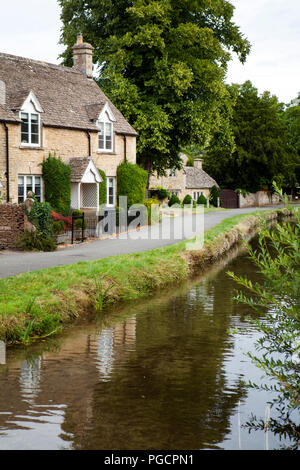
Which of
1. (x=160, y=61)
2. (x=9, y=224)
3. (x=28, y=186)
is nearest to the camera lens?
(x=9, y=224)

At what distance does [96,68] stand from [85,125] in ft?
37.4

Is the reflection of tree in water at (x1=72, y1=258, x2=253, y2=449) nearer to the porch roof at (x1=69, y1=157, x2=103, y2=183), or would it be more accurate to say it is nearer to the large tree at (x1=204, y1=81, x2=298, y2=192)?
the porch roof at (x1=69, y1=157, x2=103, y2=183)

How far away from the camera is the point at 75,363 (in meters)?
10.3

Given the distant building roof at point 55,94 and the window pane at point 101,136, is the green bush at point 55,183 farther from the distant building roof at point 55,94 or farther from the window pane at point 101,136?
the window pane at point 101,136

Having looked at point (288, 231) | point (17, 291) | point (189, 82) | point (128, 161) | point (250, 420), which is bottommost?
point (250, 420)

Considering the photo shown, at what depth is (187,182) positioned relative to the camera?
64438mm

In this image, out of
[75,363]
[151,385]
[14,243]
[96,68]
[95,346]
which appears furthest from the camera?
[96,68]

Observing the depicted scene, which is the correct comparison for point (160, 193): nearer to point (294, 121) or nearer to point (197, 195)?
point (197, 195)

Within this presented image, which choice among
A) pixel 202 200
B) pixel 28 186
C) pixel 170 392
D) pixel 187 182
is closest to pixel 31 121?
pixel 28 186

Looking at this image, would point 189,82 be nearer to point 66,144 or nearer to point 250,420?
point 66,144

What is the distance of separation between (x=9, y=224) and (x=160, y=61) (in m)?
19.1

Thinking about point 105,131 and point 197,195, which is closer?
point 105,131
